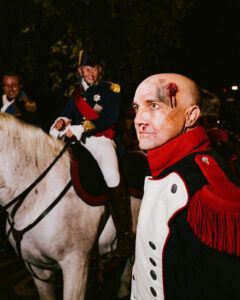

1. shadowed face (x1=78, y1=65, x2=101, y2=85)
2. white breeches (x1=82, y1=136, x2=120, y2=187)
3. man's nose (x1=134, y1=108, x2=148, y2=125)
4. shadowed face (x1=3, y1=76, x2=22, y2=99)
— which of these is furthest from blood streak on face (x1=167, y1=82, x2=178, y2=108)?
shadowed face (x1=3, y1=76, x2=22, y2=99)

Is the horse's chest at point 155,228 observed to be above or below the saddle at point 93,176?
above

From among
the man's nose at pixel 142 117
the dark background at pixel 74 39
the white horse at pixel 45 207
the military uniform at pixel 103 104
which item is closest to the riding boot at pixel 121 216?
the white horse at pixel 45 207

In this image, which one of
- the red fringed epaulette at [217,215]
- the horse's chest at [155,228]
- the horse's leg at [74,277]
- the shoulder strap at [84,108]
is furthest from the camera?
the shoulder strap at [84,108]

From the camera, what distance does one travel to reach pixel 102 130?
2.76 meters

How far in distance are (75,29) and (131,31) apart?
90.7 inches

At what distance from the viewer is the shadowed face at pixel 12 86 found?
9.84 feet

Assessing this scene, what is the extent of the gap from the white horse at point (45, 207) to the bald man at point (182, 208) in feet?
4.06

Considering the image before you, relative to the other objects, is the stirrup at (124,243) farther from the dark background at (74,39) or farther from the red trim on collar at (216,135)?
the dark background at (74,39)

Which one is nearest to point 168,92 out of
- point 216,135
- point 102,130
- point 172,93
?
point 172,93

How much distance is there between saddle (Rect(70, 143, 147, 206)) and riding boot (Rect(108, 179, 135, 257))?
0.10 meters

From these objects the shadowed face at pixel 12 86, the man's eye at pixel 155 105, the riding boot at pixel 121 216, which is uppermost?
the shadowed face at pixel 12 86

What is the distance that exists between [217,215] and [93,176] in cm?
177

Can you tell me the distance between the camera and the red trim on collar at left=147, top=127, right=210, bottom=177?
95cm

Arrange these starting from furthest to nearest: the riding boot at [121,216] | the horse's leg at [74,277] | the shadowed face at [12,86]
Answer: the shadowed face at [12,86] → the riding boot at [121,216] → the horse's leg at [74,277]
